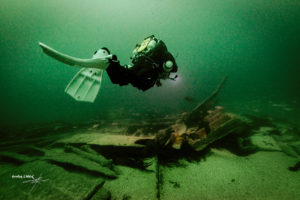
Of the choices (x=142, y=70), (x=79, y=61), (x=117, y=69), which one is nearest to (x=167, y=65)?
(x=142, y=70)

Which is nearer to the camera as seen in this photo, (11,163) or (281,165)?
(281,165)

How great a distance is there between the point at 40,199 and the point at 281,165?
437cm

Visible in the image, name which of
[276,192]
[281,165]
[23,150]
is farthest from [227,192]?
[23,150]

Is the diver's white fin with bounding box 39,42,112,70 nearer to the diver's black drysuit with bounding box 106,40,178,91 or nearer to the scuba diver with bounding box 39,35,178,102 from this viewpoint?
the scuba diver with bounding box 39,35,178,102

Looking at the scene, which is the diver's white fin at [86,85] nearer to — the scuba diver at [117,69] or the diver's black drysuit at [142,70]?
the scuba diver at [117,69]

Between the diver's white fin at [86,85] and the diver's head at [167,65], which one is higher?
the diver's head at [167,65]

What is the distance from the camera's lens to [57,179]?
84.9 inches

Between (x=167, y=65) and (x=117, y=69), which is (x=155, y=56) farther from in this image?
(x=117, y=69)

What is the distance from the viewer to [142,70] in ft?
7.86

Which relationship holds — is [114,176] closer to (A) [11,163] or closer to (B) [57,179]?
(B) [57,179]

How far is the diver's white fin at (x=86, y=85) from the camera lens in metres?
2.47

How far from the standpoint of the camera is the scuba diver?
2.11 m

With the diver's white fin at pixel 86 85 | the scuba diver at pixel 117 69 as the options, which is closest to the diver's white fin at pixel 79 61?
the scuba diver at pixel 117 69

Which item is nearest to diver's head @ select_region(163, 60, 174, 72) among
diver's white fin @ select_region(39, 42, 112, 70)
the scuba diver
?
the scuba diver
